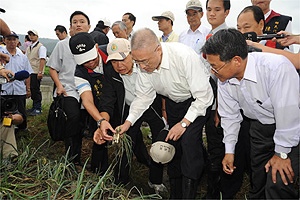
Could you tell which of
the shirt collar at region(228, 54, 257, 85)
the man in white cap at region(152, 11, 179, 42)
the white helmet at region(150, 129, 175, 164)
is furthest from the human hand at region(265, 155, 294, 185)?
the man in white cap at region(152, 11, 179, 42)

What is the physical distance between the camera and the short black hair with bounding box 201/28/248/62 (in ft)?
6.06

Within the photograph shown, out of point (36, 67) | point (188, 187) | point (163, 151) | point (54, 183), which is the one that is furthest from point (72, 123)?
point (36, 67)

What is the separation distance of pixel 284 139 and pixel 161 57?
4.05ft

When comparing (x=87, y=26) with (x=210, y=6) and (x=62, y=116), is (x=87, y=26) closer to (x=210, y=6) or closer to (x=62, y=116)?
(x=62, y=116)

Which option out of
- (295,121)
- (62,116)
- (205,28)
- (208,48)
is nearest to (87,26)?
(62,116)

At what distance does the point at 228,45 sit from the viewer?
1.84 metres

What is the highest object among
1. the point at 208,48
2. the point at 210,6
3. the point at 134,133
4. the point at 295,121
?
the point at 210,6

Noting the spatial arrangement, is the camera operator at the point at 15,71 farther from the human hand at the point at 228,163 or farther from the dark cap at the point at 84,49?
the human hand at the point at 228,163

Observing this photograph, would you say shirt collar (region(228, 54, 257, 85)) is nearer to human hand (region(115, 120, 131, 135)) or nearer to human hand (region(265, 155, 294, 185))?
human hand (region(265, 155, 294, 185))

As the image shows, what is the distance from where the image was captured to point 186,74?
236 cm

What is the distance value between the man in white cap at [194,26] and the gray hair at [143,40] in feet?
4.79

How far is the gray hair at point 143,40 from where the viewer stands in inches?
87.4

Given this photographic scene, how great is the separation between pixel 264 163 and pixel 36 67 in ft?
20.8

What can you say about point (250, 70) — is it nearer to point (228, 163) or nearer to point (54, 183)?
point (228, 163)
